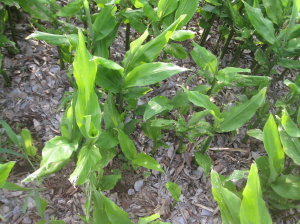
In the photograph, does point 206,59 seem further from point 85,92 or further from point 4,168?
point 4,168

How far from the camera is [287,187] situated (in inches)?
70.2

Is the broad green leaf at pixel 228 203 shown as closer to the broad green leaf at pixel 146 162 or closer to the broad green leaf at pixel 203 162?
the broad green leaf at pixel 146 162

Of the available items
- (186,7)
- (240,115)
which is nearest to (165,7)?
(186,7)

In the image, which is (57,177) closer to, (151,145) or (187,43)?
(151,145)

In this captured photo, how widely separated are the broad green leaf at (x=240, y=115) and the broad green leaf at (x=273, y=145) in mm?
188

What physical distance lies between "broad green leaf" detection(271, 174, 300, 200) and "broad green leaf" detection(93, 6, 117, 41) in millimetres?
1255

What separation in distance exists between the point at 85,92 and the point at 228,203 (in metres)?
0.75

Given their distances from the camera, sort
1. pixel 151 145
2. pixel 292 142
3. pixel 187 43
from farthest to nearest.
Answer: pixel 187 43
pixel 151 145
pixel 292 142

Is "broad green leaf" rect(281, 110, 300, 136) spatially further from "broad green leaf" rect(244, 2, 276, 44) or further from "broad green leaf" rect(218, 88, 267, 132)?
"broad green leaf" rect(244, 2, 276, 44)

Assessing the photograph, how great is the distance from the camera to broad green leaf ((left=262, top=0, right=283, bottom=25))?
2184 mm

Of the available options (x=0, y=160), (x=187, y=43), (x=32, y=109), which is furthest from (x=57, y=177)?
(x=187, y=43)

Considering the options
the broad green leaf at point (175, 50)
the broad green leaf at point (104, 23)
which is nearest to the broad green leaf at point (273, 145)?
the broad green leaf at point (175, 50)

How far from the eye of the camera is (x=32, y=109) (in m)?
2.24

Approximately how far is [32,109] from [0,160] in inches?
16.7
